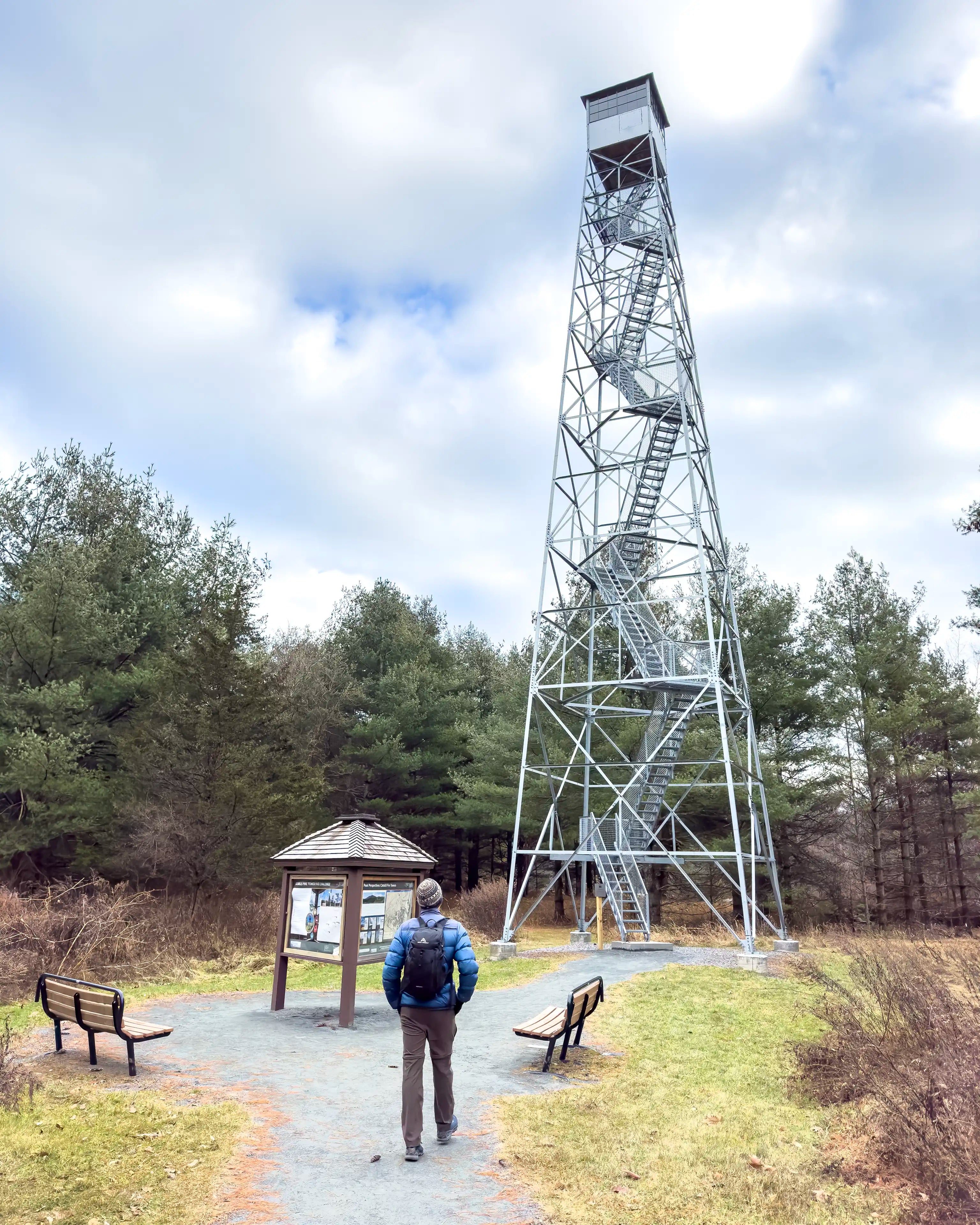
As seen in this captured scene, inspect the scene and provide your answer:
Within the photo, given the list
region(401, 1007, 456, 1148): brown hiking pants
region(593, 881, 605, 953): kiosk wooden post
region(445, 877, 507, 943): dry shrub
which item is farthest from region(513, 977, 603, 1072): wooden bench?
region(445, 877, 507, 943): dry shrub

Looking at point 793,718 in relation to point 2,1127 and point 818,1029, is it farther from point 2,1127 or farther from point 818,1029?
point 2,1127

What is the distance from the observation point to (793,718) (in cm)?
2812

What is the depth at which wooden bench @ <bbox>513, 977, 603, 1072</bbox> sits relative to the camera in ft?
29.3

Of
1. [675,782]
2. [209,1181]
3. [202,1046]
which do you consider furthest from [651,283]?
[209,1181]

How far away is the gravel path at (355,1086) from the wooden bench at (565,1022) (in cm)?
29

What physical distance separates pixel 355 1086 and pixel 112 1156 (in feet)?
8.69

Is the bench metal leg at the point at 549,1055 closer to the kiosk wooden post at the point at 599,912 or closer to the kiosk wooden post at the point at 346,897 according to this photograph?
the kiosk wooden post at the point at 346,897

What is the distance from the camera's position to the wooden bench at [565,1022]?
8.92 m

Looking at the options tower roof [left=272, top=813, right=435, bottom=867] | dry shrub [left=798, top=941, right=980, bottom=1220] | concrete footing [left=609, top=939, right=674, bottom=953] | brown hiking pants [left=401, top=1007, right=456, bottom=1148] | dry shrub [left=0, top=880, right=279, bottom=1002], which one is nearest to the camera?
dry shrub [left=798, top=941, right=980, bottom=1220]

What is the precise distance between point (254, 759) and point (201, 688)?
2754 mm

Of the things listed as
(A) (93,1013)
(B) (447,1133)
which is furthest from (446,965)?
(A) (93,1013)

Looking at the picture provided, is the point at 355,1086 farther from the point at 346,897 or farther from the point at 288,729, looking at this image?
the point at 288,729

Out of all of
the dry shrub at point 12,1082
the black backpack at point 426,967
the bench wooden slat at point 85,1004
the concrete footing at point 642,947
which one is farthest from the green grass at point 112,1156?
the concrete footing at point 642,947

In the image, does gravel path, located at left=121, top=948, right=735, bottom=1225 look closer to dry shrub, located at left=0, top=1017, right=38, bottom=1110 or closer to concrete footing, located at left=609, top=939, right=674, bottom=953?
dry shrub, located at left=0, top=1017, right=38, bottom=1110
